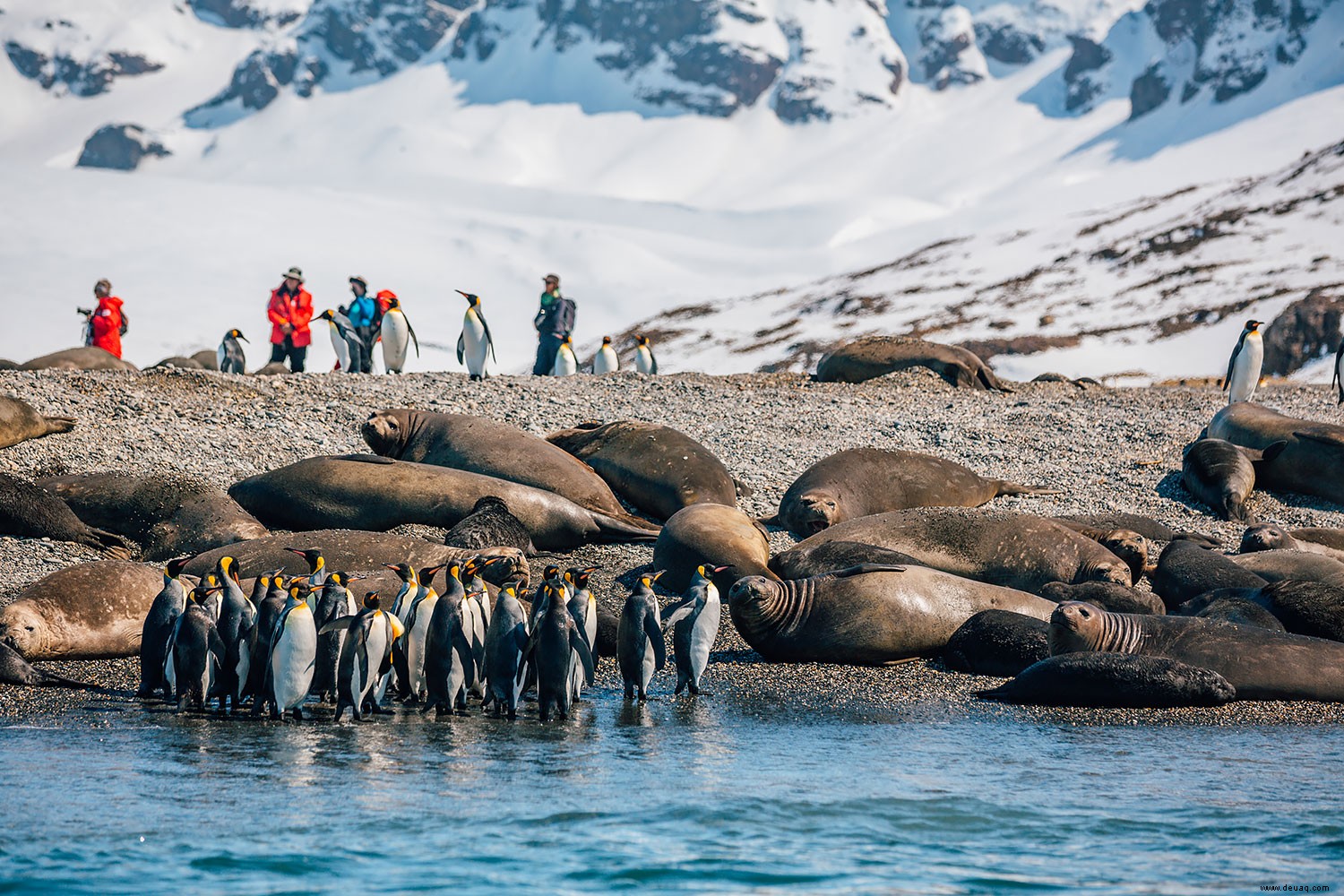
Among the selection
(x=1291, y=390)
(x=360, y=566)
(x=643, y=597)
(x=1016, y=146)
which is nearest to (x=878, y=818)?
(x=643, y=597)

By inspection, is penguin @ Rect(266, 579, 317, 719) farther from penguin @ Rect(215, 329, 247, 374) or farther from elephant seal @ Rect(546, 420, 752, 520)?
penguin @ Rect(215, 329, 247, 374)

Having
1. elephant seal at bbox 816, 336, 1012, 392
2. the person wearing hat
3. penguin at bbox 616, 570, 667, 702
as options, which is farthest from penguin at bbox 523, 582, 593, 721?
the person wearing hat

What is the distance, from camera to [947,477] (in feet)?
49.1

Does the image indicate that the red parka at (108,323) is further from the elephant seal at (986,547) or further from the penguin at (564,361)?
the elephant seal at (986,547)

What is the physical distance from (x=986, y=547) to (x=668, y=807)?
20.5 feet

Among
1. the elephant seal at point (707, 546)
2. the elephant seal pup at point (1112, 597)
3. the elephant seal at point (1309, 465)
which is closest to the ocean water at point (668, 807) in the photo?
the elephant seal pup at point (1112, 597)

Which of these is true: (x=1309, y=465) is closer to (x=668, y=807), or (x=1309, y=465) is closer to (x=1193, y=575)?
(x=1193, y=575)

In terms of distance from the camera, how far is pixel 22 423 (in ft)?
48.1

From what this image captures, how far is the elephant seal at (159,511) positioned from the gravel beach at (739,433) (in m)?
0.75

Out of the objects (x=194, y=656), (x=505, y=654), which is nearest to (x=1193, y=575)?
(x=505, y=654)

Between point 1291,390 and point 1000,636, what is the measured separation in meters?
15.6

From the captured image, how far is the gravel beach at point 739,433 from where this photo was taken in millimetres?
10109

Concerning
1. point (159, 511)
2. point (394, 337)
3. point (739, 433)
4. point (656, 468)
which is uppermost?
point (394, 337)

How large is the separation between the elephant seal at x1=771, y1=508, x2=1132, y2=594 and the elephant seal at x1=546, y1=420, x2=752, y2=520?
5.88ft
